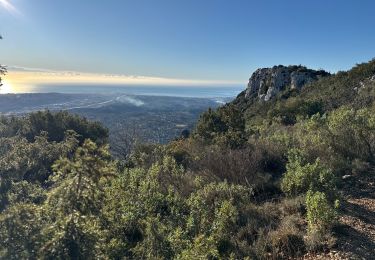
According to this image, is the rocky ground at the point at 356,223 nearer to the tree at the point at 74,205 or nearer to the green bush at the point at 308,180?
the green bush at the point at 308,180

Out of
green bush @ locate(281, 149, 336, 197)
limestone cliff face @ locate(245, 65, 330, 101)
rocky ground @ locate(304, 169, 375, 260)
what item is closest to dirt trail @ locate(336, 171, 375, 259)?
rocky ground @ locate(304, 169, 375, 260)

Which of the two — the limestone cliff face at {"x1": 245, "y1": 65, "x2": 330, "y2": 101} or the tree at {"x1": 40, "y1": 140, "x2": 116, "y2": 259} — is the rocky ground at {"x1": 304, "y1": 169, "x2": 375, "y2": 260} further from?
the limestone cliff face at {"x1": 245, "y1": 65, "x2": 330, "y2": 101}

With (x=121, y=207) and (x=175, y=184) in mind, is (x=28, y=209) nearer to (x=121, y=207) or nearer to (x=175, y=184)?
(x=121, y=207)

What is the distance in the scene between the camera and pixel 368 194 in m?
8.88

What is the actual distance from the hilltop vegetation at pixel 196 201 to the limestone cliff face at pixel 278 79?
99.4 feet

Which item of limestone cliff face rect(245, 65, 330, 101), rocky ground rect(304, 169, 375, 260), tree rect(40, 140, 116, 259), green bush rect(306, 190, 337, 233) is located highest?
limestone cliff face rect(245, 65, 330, 101)

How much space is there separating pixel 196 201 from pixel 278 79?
41174 mm

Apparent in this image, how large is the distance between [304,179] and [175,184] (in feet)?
11.9

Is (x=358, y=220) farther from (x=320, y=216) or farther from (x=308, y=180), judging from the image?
(x=308, y=180)

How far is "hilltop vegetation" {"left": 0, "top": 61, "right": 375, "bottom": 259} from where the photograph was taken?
4.31 m

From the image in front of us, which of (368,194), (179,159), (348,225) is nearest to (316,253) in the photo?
(348,225)

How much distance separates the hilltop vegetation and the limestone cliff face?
3030 centimetres

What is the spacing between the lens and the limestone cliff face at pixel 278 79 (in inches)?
1747

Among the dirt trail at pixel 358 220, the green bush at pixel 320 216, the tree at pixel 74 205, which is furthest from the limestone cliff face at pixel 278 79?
the tree at pixel 74 205
